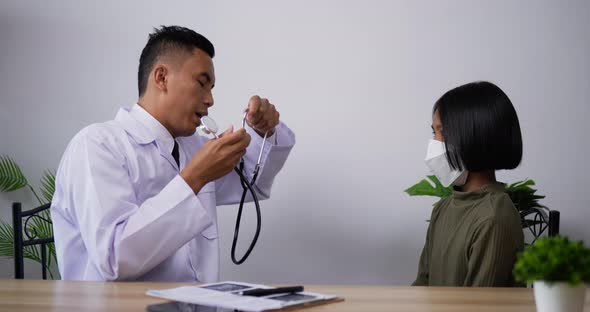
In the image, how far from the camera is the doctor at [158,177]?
161 cm

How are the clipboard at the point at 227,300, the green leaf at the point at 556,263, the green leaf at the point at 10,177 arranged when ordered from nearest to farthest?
the green leaf at the point at 556,263 < the clipboard at the point at 227,300 < the green leaf at the point at 10,177

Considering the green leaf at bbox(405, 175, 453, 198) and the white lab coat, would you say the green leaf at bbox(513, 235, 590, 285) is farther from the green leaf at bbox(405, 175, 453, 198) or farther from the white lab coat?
the green leaf at bbox(405, 175, 453, 198)

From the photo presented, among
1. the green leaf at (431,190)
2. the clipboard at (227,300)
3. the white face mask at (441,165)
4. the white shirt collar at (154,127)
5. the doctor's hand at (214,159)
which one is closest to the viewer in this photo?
the clipboard at (227,300)

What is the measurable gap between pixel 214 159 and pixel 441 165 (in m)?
0.73

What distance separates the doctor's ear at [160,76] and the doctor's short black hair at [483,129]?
93cm

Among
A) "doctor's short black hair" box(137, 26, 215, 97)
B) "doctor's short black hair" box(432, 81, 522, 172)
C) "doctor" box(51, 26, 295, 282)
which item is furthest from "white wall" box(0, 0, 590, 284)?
"doctor's short black hair" box(432, 81, 522, 172)

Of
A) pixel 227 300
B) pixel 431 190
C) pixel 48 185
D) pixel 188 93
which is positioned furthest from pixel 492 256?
pixel 48 185

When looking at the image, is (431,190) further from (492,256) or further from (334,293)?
(334,293)

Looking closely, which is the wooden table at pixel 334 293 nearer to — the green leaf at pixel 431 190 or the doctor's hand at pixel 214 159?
the doctor's hand at pixel 214 159

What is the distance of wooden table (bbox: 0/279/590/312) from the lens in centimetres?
117

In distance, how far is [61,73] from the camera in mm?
2896

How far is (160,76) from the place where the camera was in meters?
2.06

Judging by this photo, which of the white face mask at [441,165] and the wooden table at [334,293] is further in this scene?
the white face mask at [441,165]

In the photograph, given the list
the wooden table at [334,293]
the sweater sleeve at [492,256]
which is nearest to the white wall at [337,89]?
the sweater sleeve at [492,256]
